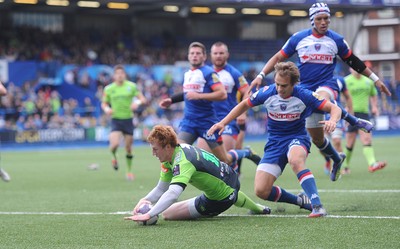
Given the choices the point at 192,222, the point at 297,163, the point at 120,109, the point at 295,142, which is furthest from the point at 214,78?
the point at 120,109

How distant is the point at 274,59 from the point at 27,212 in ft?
13.3

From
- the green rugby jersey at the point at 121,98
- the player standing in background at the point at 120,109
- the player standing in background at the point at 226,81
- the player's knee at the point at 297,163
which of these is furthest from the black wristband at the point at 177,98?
the green rugby jersey at the point at 121,98

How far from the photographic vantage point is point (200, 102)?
1271cm

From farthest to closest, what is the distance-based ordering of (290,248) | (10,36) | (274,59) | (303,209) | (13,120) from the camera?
(10,36) < (13,120) < (274,59) < (303,209) < (290,248)

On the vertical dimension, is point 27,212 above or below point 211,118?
below

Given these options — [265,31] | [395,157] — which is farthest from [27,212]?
[265,31]

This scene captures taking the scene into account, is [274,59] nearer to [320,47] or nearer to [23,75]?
[320,47]

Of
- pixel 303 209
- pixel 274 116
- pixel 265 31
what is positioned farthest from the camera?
pixel 265 31

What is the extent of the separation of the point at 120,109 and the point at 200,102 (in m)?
5.82

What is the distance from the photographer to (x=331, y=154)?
11664 mm

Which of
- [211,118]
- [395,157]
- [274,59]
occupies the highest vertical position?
[274,59]

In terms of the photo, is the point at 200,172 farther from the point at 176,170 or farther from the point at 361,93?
the point at 361,93

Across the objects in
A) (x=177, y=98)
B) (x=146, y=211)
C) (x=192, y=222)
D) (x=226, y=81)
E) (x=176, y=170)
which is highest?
(x=226, y=81)

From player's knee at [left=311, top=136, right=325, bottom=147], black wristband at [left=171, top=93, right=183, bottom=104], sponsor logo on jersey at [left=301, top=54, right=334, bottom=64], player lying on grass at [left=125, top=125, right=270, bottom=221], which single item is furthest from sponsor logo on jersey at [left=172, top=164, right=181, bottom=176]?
black wristband at [left=171, top=93, right=183, bottom=104]
